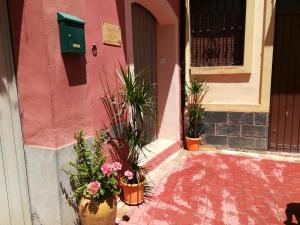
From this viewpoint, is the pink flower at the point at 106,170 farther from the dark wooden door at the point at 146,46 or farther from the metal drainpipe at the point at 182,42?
the metal drainpipe at the point at 182,42

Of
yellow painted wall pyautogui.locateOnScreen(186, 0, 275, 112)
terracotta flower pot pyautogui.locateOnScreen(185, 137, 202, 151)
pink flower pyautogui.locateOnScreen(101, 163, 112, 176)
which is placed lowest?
terracotta flower pot pyautogui.locateOnScreen(185, 137, 202, 151)

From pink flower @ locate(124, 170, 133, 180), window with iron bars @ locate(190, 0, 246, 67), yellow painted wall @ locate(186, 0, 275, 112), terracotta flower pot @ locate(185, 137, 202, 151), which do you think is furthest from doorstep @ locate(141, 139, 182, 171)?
window with iron bars @ locate(190, 0, 246, 67)

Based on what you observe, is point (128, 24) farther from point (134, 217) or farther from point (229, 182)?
point (229, 182)

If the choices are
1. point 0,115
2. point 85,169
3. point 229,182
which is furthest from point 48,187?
point 229,182

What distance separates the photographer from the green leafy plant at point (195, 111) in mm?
5957

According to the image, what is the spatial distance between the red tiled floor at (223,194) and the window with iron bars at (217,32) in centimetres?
222

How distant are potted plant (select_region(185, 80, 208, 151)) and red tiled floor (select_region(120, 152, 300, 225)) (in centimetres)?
71

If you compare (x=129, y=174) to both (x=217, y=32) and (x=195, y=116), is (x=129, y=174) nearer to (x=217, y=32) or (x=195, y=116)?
(x=195, y=116)

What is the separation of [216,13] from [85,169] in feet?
14.9

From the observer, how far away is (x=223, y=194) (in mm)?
3926

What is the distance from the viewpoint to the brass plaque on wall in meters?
3.33

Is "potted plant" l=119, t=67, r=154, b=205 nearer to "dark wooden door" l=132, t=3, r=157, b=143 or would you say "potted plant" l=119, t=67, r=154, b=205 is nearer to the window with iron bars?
"dark wooden door" l=132, t=3, r=157, b=143

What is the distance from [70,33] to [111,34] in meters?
0.87

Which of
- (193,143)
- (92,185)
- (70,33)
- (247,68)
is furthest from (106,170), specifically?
(247,68)
